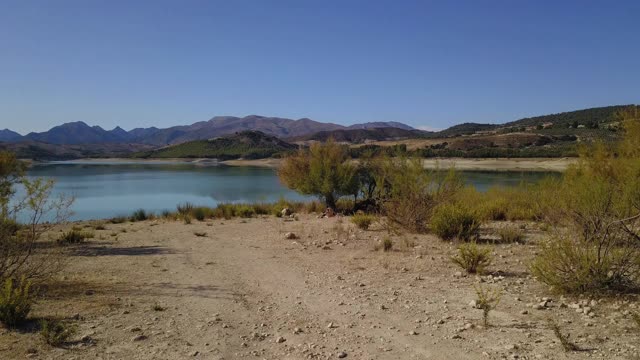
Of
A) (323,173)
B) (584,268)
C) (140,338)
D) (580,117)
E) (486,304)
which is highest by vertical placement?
(580,117)

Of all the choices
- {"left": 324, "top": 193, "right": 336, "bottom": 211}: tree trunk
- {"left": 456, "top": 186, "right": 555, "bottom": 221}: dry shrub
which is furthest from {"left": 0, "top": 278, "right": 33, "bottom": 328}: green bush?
{"left": 324, "top": 193, "right": 336, "bottom": 211}: tree trunk

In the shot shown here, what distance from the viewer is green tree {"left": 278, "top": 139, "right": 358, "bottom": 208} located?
67.0 feet

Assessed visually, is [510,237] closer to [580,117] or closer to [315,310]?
[315,310]

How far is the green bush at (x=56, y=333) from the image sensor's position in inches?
213

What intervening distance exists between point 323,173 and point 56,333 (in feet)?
50.7

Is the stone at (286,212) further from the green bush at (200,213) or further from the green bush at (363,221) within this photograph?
the green bush at (363,221)

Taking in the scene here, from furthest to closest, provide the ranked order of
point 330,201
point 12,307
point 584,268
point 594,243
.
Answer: point 330,201 < point 594,243 < point 584,268 < point 12,307

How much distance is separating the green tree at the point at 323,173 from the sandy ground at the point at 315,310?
9.27 meters

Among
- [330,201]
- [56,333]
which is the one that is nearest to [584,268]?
[56,333]

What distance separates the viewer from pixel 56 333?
5.54 m

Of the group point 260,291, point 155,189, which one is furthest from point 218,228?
point 155,189

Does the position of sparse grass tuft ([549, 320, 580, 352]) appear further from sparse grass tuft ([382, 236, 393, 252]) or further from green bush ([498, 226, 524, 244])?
green bush ([498, 226, 524, 244])

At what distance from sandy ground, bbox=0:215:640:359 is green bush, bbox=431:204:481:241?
1.26 ft

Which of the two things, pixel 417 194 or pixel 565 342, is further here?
pixel 417 194
